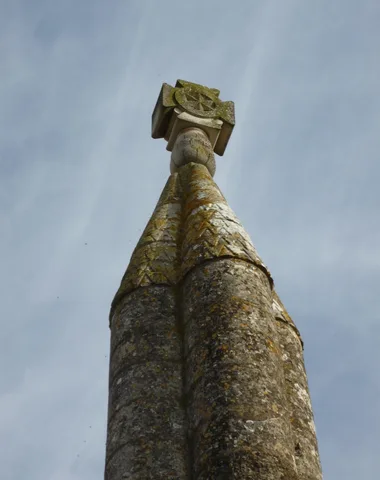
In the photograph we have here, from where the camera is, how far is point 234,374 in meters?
3.93

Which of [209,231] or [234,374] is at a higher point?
[209,231]

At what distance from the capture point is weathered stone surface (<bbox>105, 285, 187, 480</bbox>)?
3906 mm

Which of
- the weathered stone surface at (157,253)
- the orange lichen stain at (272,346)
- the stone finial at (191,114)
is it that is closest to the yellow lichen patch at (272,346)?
the orange lichen stain at (272,346)

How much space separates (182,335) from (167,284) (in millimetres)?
430

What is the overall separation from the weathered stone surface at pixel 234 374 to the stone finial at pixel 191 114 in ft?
9.59

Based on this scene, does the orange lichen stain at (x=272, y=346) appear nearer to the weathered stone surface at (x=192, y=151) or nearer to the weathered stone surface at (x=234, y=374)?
the weathered stone surface at (x=234, y=374)

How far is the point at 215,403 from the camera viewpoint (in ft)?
12.6

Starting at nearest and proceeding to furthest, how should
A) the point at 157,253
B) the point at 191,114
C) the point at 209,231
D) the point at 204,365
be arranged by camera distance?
1. the point at 204,365
2. the point at 209,231
3. the point at 157,253
4. the point at 191,114

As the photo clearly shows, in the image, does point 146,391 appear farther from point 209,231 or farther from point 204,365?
point 209,231

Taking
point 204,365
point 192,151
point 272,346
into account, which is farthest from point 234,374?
point 192,151

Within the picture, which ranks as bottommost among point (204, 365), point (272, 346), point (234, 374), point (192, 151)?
point (234, 374)

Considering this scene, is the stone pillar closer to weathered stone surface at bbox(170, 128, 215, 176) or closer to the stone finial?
weathered stone surface at bbox(170, 128, 215, 176)

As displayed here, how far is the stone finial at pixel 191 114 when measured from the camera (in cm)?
737

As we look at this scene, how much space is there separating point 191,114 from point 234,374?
3903mm
